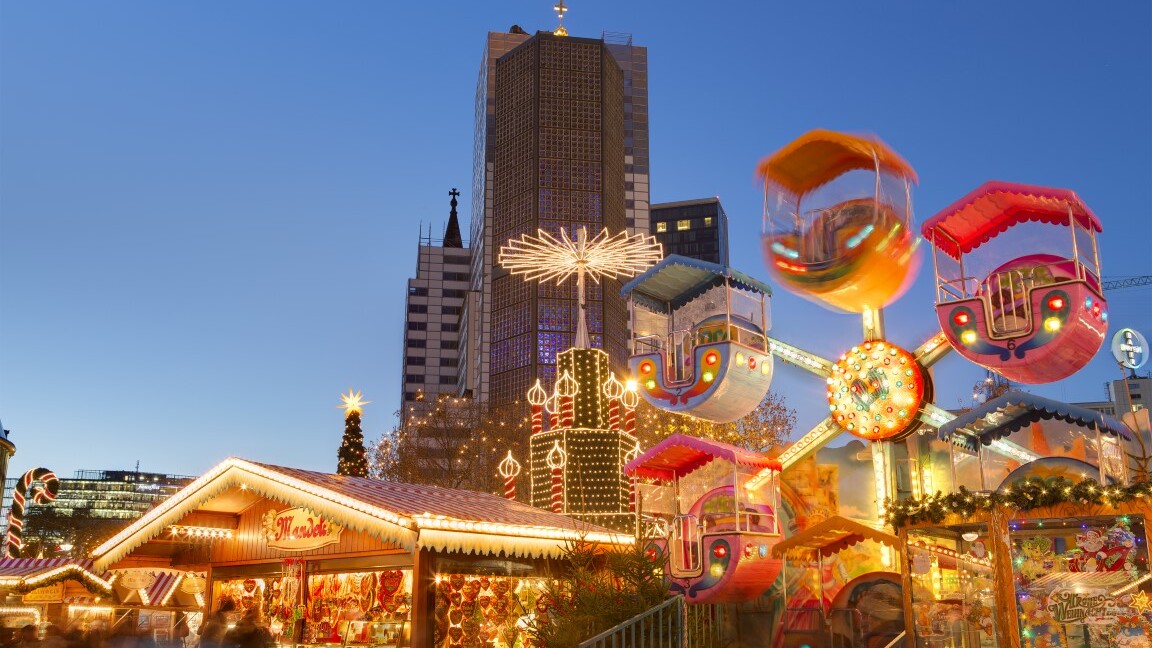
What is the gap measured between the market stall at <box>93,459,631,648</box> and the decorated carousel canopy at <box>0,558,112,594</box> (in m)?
0.72

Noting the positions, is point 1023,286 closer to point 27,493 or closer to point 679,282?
Result: point 679,282

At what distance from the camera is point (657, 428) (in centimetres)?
4112

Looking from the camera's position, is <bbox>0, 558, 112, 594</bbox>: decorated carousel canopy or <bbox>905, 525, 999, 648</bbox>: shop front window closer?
<bbox>905, 525, 999, 648</bbox>: shop front window

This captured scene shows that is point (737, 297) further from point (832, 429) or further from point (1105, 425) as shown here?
point (1105, 425)

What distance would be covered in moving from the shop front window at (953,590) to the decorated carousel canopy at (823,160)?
711 centimetres

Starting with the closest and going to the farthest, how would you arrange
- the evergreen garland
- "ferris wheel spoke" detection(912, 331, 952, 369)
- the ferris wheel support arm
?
1. "ferris wheel spoke" detection(912, 331, 952, 369)
2. the ferris wheel support arm
3. the evergreen garland

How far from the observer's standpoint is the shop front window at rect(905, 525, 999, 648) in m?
16.0

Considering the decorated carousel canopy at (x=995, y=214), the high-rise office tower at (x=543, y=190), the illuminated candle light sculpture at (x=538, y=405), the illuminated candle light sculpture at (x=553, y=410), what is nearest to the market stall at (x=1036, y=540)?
the decorated carousel canopy at (x=995, y=214)

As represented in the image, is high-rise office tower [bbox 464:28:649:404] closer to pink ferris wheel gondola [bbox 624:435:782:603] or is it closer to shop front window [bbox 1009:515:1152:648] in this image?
pink ferris wheel gondola [bbox 624:435:782:603]

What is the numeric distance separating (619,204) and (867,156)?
65523 mm

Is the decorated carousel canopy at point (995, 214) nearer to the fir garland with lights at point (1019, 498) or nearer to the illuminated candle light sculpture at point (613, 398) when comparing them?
the fir garland with lights at point (1019, 498)

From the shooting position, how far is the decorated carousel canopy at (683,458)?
19578mm

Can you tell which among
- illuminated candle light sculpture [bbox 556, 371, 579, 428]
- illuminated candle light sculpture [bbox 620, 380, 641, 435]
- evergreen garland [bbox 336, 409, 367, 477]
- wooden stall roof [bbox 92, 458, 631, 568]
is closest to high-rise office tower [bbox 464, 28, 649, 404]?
evergreen garland [bbox 336, 409, 367, 477]

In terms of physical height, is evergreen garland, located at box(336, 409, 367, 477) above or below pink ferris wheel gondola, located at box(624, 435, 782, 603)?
above
